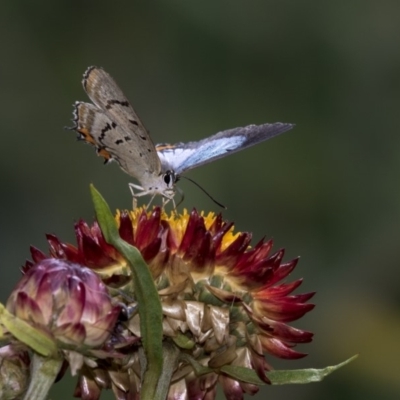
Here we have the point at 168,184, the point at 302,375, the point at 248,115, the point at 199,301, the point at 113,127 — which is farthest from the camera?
the point at 248,115

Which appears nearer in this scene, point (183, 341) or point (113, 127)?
point (183, 341)

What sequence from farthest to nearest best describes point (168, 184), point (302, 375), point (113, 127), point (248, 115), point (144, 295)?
point (248, 115) → point (168, 184) → point (113, 127) → point (302, 375) → point (144, 295)

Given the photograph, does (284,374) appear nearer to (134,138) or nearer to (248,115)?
(134,138)

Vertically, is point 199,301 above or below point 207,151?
below

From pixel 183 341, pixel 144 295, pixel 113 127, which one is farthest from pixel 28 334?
pixel 113 127

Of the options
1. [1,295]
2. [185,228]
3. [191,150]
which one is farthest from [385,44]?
[185,228]

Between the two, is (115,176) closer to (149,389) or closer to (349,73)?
(349,73)

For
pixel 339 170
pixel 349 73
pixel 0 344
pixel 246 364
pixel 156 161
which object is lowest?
pixel 0 344

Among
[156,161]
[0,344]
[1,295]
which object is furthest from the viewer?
[1,295]
